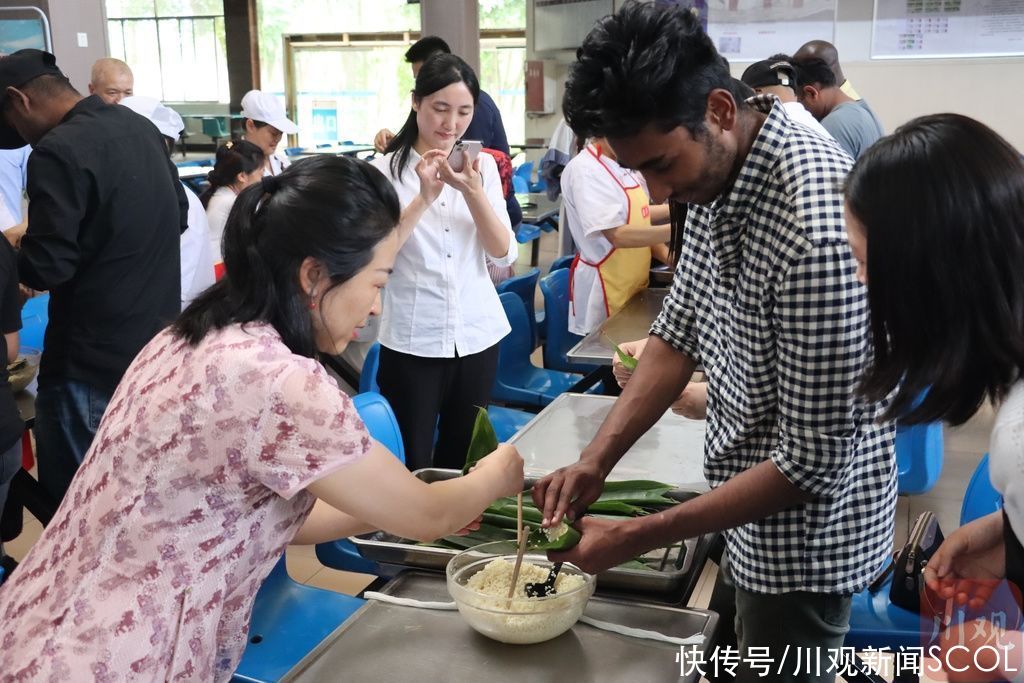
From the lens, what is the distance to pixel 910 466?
2828mm

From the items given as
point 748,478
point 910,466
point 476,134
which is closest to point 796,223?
point 748,478

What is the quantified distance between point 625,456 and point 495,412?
1.24m

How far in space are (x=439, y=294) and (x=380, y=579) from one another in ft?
3.09

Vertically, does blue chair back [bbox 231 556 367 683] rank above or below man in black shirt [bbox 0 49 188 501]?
below

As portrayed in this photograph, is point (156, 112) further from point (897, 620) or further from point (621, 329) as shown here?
point (897, 620)

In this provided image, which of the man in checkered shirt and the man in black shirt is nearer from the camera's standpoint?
the man in checkered shirt

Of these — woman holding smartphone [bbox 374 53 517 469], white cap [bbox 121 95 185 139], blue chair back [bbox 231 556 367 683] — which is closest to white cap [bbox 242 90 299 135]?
white cap [bbox 121 95 185 139]

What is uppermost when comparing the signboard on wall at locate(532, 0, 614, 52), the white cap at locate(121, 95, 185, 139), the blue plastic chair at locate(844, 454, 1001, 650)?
the signboard on wall at locate(532, 0, 614, 52)

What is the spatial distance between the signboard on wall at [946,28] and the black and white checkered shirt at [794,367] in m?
4.76

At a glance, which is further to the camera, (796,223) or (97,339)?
(97,339)

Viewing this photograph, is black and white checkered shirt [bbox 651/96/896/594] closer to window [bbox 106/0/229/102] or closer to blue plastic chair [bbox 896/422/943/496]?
blue plastic chair [bbox 896/422/943/496]

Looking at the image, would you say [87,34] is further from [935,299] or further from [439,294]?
[935,299]

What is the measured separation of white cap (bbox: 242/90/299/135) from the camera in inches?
191

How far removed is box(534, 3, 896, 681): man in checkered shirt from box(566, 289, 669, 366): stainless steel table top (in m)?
1.51
